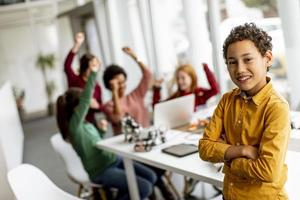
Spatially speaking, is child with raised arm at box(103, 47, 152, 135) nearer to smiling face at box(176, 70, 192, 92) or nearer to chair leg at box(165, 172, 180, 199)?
smiling face at box(176, 70, 192, 92)

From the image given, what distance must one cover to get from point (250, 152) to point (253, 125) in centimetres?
10

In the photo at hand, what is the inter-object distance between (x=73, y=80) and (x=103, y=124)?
115 cm

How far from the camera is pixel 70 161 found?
3092 millimetres

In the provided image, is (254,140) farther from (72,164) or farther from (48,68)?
(48,68)

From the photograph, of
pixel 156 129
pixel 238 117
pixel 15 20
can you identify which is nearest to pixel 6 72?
pixel 15 20

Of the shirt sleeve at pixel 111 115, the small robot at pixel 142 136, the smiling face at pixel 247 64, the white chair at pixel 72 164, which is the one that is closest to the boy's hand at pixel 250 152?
the smiling face at pixel 247 64

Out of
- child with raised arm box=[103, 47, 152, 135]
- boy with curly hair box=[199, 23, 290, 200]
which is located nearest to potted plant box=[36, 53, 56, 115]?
child with raised arm box=[103, 47, 152, 135]

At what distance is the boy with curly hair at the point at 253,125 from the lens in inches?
50.3

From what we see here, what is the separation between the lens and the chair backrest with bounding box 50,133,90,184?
2.98 metres

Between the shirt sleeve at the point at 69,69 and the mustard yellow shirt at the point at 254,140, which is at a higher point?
the shirt sleeve at the point at 69,69

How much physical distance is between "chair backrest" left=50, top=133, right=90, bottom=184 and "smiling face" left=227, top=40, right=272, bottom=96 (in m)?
1.95

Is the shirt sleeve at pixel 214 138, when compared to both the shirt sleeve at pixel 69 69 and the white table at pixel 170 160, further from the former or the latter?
the shirt sleeve at pixel 69 69

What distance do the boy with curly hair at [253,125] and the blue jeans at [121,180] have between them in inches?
54.4

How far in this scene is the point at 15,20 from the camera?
9266 millimetres
